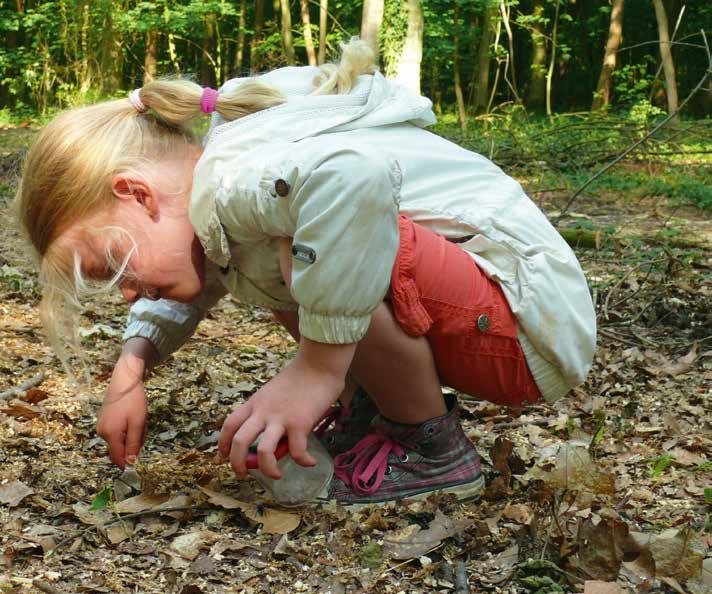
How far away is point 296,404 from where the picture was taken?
161 cm

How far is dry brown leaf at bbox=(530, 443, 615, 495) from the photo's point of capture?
1725 mm

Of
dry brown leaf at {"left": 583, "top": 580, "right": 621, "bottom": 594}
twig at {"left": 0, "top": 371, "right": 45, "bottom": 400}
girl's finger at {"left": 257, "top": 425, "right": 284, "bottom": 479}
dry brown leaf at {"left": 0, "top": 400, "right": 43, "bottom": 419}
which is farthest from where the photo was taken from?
twig at {"left": 0, "top": 371, "right": 45, "bottom": 400}

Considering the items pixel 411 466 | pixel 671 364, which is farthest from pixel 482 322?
pixel 671 364

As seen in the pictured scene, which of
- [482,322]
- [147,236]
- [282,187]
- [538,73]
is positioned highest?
[282,187]

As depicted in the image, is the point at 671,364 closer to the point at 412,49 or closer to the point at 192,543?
the point at 192,543

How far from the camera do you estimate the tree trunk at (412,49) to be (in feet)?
36.2

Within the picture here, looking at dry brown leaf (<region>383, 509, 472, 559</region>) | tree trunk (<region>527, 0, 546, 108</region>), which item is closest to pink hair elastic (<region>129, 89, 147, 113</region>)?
dry brown leaf (<region>383, 509, 472, 559</region>)

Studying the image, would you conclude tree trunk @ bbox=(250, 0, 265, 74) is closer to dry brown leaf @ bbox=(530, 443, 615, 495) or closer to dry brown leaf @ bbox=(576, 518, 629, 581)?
dry brown leaf @ bbox=(530, 443, 615, 495)

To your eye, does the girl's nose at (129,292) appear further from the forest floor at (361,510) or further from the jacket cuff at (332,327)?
the jacket cuff at (332,327)

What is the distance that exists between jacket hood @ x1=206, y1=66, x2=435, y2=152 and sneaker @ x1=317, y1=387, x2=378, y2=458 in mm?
664

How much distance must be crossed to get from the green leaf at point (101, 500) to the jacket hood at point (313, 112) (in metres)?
0.76

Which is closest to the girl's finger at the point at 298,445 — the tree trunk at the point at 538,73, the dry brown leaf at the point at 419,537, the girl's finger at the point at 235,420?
the girl's finger at the point at 235,420

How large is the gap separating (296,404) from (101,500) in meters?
0.52

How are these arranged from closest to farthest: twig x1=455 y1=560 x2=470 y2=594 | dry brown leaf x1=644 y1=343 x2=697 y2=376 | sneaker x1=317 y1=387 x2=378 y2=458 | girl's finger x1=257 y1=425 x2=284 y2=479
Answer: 1. twig x1=455 y1=560 x2=470 y2=594
2. girl's finger x1=257 y1=425 x2=284 y2=479
3. sneaker x1=317 y1=387 x2=378 y2=458
4. dry brown leaf x1=644 y1=343 x2=697 y2=376
